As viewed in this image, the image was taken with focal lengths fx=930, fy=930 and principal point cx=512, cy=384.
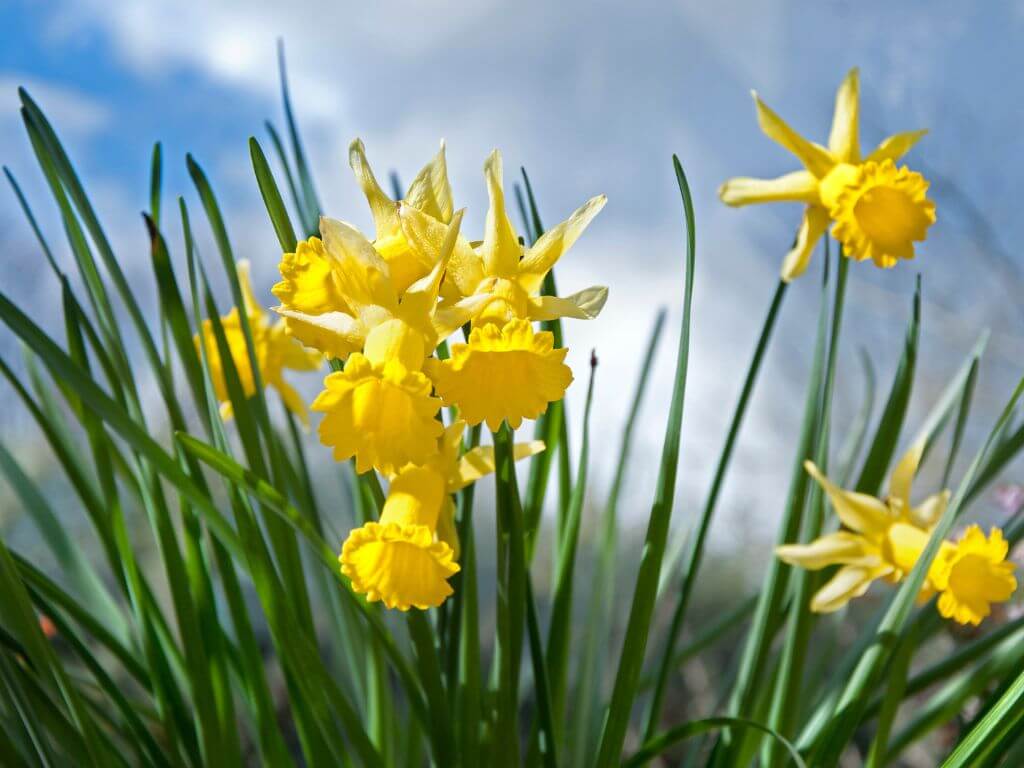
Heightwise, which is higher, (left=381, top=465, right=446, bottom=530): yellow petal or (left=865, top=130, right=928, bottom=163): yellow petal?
(left=865, top=130, right=928, bottom=163): yellow petal

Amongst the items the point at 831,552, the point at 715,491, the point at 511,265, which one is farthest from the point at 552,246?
the point at 831,552

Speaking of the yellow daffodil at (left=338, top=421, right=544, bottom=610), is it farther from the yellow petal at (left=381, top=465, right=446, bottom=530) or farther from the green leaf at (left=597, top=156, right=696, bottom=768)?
the green leaf at (left=597, top=156, right=696, bottom=768)

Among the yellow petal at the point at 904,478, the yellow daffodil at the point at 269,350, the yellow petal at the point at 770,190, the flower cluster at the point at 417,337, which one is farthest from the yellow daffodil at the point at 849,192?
the yellow daffodil at the point at 269,350

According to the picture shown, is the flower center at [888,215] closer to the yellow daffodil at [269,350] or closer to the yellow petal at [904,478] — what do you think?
the yellow petal at [904,478]

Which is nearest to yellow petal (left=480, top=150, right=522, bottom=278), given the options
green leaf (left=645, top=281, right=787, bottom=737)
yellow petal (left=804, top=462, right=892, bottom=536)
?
green leaf (left=645, top=281, right=787, bottom=737)

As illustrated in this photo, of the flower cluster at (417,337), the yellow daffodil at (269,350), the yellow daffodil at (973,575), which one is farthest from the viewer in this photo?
the yellow daffodil at (269,350)

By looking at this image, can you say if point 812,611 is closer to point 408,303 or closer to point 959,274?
point 408,303
